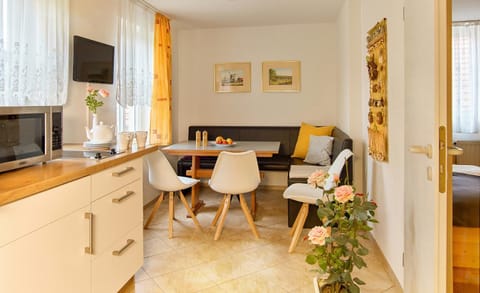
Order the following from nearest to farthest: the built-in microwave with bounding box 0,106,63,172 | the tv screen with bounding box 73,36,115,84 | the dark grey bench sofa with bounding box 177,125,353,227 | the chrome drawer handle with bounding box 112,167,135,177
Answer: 1. the built-in microwave with bounding box 0,106,63,172
2. the chrome drawer handle with bounding box 112,167,135,177
3. the tv screen with bounding box 73,36,115,84
4. the dark grey bench sofa with bounding box 177,125,353,227

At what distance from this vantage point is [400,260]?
219 cm

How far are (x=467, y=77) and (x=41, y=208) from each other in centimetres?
249

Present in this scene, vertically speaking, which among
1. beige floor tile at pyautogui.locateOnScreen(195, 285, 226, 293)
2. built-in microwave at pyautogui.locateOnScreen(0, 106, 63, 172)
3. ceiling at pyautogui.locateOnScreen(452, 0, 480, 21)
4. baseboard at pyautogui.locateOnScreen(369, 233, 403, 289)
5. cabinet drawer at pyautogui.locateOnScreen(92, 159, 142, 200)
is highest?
ceiling at pyautogui.locateOnScreen(452, 0, 480, 21)

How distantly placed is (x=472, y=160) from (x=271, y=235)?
6.39ft

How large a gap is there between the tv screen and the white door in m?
2.43

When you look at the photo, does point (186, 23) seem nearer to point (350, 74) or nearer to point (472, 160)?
point (350, 74)

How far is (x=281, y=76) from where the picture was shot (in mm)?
5203

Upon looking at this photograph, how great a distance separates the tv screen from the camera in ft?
9.02

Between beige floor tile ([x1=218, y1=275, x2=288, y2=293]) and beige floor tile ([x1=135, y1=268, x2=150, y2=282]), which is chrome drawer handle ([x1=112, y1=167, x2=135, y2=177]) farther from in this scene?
beige floor tile ([x1=218, y1=275, x2=288, y2=293])

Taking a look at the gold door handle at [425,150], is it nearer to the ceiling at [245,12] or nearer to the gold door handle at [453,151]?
the gold door handle at [453,151]

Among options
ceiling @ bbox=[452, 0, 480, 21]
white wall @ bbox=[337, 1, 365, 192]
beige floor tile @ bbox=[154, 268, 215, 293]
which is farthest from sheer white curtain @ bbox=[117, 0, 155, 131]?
ceiling @ bbox=[452, 0, 480, 21]

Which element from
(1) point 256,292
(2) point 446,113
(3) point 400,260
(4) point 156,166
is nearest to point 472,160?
(2) point 446,113

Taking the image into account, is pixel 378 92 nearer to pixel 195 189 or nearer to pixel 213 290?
pixel 213 290

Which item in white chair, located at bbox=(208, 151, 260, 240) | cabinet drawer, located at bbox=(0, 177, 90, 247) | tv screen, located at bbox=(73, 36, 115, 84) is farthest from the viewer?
white chair, located at bbox=(208, 151, 260, 240)
